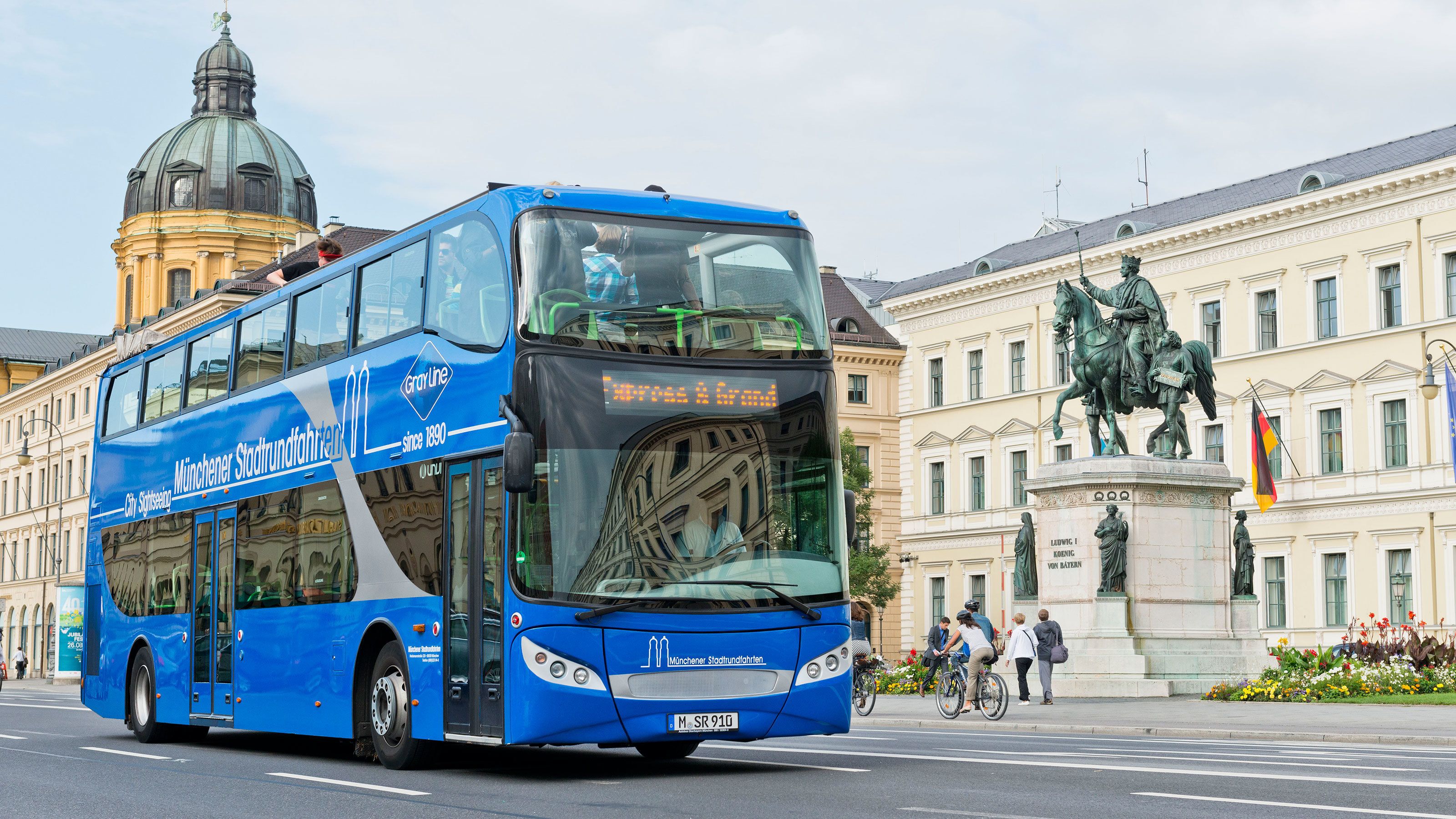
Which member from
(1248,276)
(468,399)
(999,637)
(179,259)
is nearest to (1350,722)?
(468,399)

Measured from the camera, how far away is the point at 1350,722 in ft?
75.8

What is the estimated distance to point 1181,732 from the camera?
2167 centimetres

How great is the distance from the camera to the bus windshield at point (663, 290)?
14.0 metres

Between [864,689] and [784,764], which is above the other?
[784,764]

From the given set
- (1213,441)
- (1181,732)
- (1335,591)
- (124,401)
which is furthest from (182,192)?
(1181,732)

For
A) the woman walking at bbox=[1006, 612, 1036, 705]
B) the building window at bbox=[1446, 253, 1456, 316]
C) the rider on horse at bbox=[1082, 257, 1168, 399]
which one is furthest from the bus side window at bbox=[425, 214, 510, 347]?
the building window at bbox=[1446, 253, 1456, 316]

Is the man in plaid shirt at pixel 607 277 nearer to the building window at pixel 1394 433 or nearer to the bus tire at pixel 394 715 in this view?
the bus tire at pixel 394 715

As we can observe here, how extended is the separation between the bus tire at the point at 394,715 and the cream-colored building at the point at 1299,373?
45505 millimetres

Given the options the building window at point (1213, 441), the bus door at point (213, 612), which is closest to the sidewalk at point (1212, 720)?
the bus door at point (213, 612)

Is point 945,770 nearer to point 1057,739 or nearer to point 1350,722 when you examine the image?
point 1057,739

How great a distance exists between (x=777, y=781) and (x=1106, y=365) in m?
19.9

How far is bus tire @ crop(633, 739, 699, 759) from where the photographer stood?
1673 cm

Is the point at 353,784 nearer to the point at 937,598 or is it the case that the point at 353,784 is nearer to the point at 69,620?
the point at 69,620

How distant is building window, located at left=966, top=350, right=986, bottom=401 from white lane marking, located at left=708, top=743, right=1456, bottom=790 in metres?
57.5
